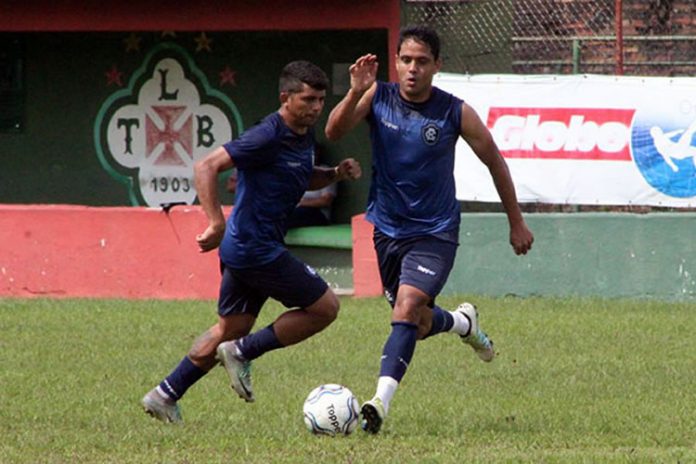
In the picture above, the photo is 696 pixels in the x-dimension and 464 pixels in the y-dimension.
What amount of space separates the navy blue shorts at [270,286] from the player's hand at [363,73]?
94 centimetres

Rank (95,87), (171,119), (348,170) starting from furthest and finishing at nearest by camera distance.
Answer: (95,87), (171,119), (348,170)

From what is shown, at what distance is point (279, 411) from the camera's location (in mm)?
8859

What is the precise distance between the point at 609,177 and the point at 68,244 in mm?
4983

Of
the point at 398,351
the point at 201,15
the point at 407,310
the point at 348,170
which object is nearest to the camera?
the point at 398,351

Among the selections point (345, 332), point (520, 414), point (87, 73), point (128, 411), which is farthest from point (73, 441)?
point (87, 73)

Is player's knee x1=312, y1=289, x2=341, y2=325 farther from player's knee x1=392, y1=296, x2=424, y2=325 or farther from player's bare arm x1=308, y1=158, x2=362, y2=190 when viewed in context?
player's bare arm x1=308, y1=158, x2=362, y2=190

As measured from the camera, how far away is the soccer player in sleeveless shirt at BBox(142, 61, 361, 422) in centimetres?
811

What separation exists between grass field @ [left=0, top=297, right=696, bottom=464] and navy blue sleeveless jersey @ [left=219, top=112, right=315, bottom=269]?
870 mm

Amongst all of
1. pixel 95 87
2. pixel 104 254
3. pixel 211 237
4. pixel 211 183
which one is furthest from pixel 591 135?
pixel 211 237

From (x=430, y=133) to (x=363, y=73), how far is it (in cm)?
61

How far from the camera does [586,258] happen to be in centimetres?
1458

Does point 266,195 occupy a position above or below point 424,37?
below

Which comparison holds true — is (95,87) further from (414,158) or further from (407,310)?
(407,310)

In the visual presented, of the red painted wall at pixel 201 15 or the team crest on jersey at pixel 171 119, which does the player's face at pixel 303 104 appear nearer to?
the red painted wall at pixel 201 15
